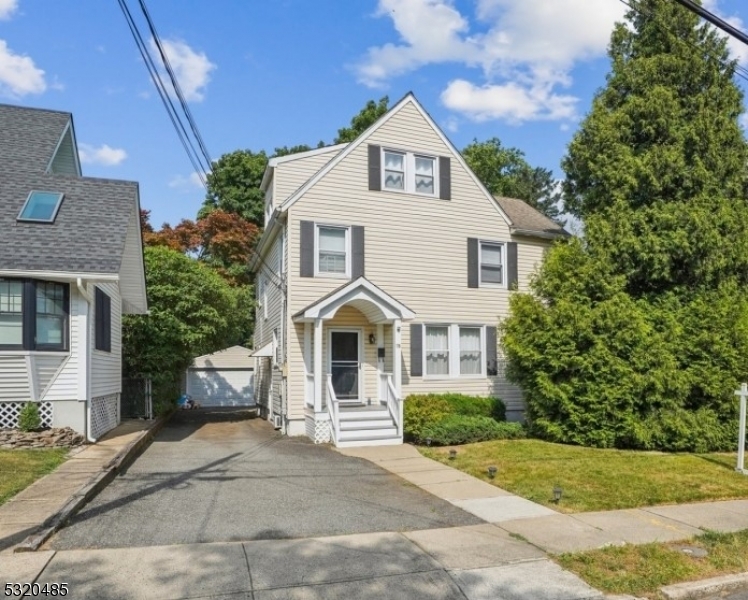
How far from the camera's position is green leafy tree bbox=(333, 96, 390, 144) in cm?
3609

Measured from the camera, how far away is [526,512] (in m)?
7.21

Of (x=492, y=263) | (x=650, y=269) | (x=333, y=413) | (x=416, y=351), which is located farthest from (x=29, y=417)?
(x=650, y=269)

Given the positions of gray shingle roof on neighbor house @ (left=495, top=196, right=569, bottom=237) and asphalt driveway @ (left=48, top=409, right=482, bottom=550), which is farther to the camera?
gray shingle roof on neighbor house @ (left=495, top=196, right=569, bottom=237)

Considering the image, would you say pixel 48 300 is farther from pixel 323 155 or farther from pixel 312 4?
pixel 323 155

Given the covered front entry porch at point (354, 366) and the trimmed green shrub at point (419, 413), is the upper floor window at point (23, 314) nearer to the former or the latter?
the covered front entry porch at point (354, 366)

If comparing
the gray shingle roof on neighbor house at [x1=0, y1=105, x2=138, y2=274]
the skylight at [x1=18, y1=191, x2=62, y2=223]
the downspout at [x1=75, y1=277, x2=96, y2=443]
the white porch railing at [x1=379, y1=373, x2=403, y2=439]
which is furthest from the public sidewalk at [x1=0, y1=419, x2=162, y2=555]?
the white porch railing at [x1=379, y1=373, x2=403, y2=439]

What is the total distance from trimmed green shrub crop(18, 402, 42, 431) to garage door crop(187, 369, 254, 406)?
1965 centimetres

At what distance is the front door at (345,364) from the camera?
14922 mm

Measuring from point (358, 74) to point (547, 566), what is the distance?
30.6 feet

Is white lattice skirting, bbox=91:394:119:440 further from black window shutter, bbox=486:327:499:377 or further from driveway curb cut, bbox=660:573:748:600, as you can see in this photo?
driveway curb cut, bbox=660:573:748:600

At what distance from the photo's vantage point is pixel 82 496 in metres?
6.80

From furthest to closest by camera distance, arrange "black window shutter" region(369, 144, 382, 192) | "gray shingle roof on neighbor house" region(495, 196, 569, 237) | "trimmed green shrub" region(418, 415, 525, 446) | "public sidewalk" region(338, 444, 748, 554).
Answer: "gray shingle roof on neighbor house" region(495, 196, 569, 237) < "black window shutter" region(369, 144, 382, 192) < "trimmed green shrub" region(418, 415, 525, 446) < "public sidewalk" region(338, 444, 748, 554)

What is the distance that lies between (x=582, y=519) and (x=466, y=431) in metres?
5.91

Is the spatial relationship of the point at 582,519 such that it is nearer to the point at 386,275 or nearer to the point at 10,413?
the point at 386,275
